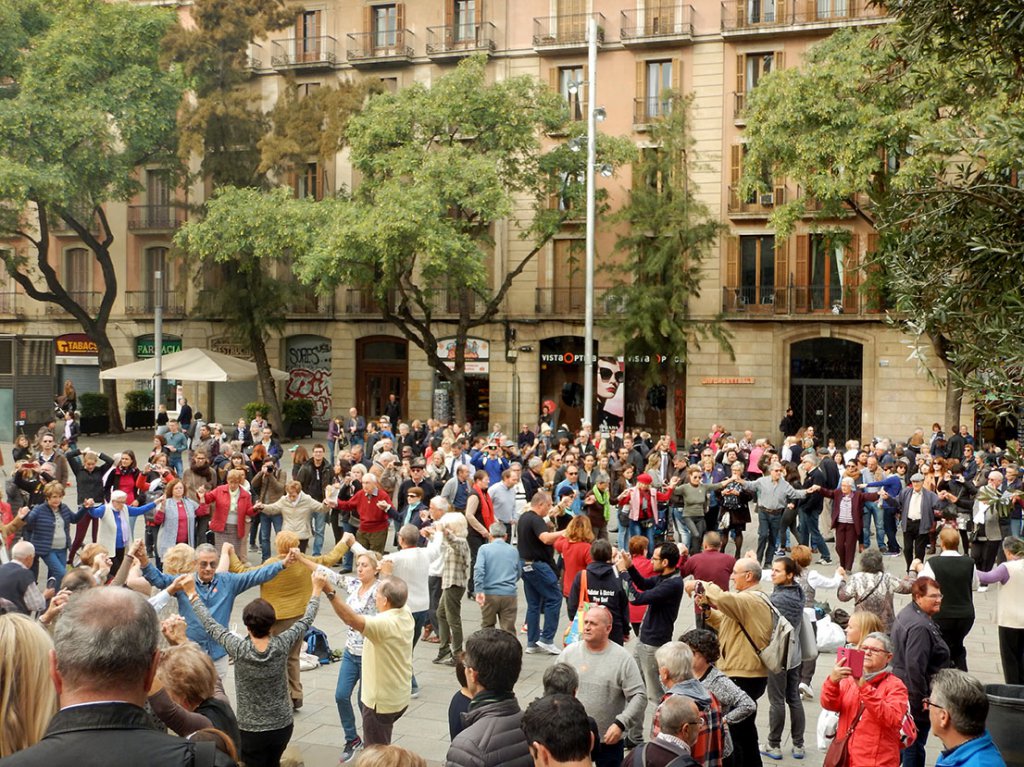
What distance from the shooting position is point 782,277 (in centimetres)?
3431

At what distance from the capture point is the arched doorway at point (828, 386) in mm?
34250

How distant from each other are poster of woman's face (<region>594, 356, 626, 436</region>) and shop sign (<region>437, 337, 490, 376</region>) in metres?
4.02

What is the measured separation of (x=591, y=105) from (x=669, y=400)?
10486mm

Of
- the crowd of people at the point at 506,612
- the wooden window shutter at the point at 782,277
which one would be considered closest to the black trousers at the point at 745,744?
the crowd of people at the point at 506,612

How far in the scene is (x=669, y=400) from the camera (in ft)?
112

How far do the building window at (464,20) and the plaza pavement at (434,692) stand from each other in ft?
89.5

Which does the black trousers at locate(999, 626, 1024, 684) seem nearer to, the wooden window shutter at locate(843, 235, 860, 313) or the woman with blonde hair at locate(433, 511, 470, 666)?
the woman with blonde hair at locate(433, 511, 470, 666)

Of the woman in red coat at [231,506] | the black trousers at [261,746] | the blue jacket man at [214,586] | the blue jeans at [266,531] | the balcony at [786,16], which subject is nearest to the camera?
the black trousers at [261,746]

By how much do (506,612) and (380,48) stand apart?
1226 inches

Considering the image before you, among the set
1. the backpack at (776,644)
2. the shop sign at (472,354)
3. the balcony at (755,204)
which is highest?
the balcony at (755,204)

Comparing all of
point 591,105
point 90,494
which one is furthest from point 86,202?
point 90,494

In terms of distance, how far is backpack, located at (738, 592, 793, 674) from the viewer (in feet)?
24.6

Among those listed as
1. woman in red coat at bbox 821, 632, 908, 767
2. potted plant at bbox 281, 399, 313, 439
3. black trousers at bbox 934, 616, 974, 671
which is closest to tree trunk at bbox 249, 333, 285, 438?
potted plant at bbox 281, 399, 313, 439

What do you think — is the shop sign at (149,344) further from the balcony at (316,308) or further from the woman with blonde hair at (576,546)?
the woman with blonde hair at (576,546)
